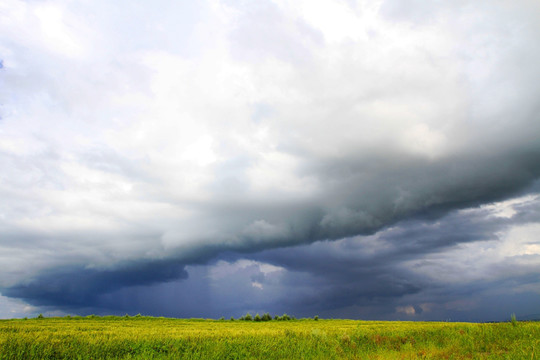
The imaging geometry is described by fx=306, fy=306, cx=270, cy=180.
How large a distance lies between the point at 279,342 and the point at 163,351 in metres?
6.24

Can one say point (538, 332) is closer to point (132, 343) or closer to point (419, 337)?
point (419, 337)

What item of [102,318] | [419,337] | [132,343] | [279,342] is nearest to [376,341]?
[419,337]

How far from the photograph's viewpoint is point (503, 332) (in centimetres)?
1828

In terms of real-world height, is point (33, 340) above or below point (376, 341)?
above

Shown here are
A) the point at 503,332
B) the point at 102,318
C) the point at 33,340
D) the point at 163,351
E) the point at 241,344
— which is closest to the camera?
the point at 33,340

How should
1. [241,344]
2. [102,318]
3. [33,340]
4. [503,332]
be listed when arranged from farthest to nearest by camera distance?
[102,318]
[503,332]
[241,344]
[33,340]

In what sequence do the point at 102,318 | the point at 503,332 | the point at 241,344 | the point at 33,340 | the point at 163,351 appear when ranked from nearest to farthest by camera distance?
the point at 33,340, the point at 163,351, the point at 241,344, the point at 503,332, the point at 102,318

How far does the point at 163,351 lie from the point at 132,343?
1.90 metres

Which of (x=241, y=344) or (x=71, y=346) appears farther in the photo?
(x=241, y=344)

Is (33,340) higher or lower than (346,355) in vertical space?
higher

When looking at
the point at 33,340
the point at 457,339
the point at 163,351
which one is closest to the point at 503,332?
the point at 457,339

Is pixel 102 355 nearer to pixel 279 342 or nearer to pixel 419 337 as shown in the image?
pixel 279 342

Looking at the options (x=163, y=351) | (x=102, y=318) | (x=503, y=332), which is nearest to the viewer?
(x=163, y=351)

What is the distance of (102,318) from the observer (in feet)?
142
